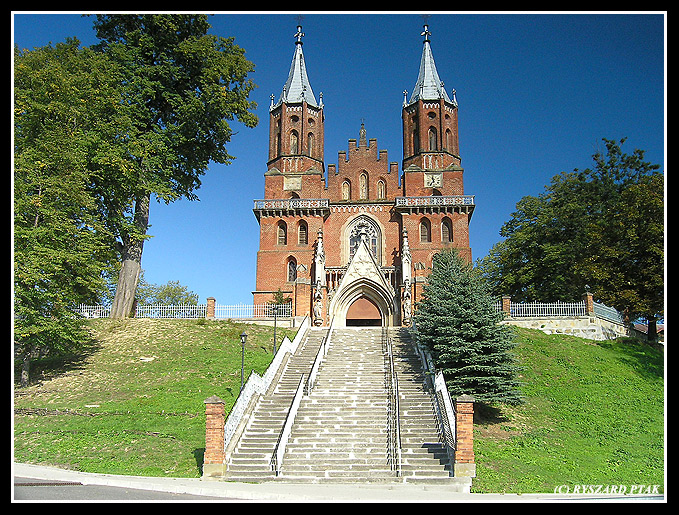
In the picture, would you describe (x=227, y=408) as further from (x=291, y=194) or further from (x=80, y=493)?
(x=291, y=194)

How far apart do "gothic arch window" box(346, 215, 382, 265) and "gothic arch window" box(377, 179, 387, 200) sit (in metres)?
1.76

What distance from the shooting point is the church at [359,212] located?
3278 cm

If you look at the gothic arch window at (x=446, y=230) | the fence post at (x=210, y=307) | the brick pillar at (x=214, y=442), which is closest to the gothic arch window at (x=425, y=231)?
the gothic arch window at (x=446, y=230)

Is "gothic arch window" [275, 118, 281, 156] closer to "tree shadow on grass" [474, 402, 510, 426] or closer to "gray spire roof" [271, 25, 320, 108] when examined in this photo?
"gray spire roof" [271, 25, 320, 108]

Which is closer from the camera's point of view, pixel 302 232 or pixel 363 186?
pixel 302 232

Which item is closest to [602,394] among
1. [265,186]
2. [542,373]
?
[542,373]

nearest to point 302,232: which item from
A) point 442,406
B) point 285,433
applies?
point 442,406

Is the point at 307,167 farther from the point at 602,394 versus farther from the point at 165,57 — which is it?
the point at 602,394

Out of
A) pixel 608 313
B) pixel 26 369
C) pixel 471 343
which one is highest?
pixel 608 313

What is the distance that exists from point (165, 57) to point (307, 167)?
43.3 ft

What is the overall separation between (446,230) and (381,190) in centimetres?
510

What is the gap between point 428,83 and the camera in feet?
130

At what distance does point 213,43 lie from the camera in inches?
1057

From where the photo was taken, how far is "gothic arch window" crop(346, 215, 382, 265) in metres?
35.7
